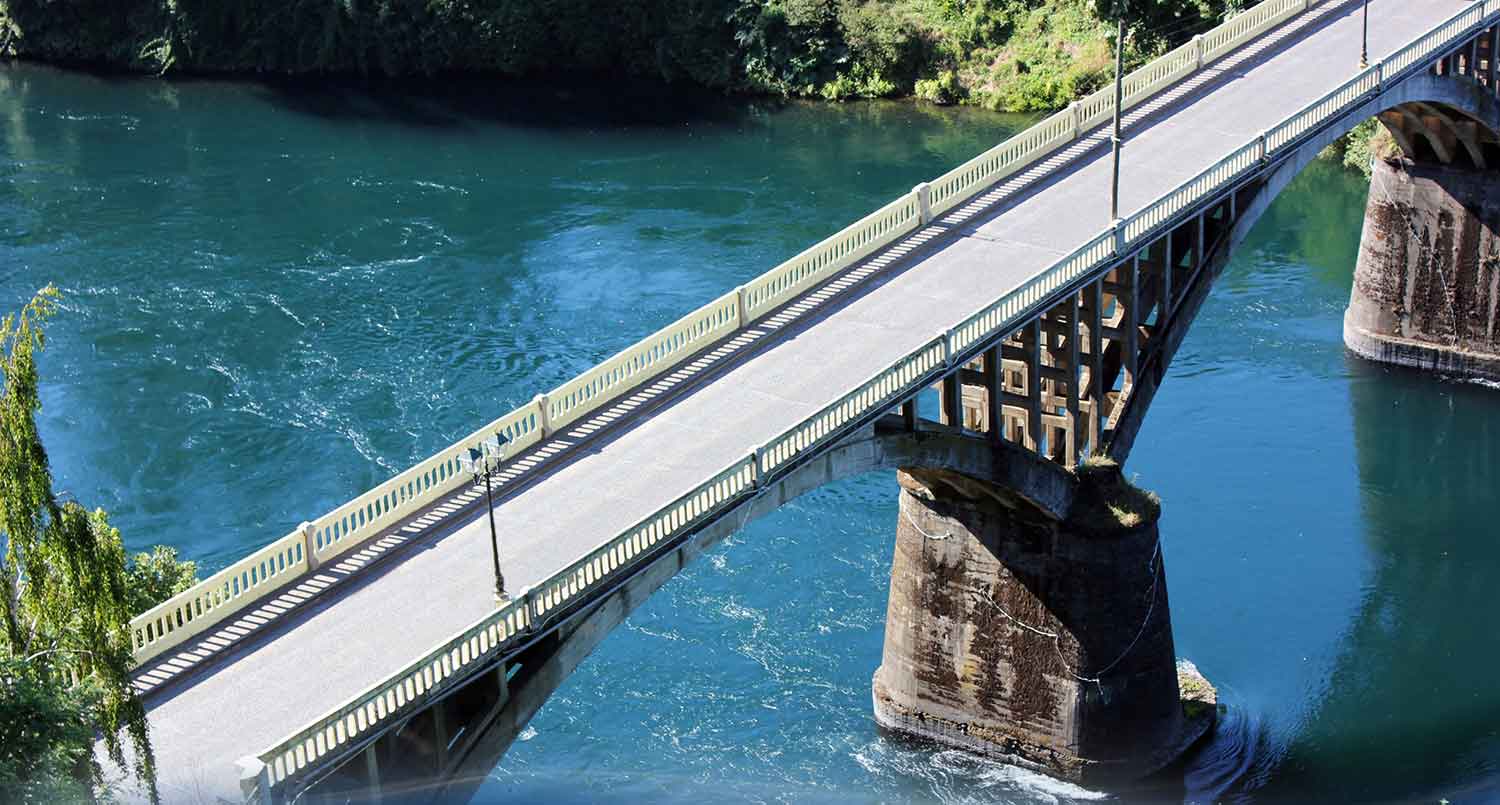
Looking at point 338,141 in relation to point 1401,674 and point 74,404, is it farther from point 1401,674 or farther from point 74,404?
point 1401,674

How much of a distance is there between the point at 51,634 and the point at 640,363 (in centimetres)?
1656

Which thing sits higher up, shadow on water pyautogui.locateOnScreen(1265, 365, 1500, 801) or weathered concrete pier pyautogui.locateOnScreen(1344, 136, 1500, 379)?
weathered concrete pier pyautogui.locateOnScreen(1344, 136, 1500, 379)

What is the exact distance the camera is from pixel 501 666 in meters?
32.8

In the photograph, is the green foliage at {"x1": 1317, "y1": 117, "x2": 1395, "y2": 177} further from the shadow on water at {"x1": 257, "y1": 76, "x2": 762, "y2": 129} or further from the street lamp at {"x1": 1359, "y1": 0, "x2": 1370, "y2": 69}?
the shadow on water at {"x1": 257, "y1": 76, "x2": 762, "y2": 129}

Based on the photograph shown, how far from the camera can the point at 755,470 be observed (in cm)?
3725

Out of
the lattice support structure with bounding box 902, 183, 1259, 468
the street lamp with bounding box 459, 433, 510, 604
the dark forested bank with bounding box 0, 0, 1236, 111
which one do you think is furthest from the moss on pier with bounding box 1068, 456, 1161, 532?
the dark forested bank with bounding box 0, 0, 1236, 111

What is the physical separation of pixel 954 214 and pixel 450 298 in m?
29.3

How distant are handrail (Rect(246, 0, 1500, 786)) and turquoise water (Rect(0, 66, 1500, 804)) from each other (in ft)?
37.3

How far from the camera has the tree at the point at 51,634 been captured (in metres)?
26.8

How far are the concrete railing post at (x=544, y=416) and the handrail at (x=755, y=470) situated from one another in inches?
198

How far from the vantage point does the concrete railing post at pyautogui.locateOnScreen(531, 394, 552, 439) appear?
4006 cm

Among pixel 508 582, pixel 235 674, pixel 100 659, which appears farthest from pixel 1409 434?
pixel 100 659

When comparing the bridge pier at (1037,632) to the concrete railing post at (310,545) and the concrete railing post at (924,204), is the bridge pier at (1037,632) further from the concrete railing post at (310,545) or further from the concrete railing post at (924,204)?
the concrete railing post at (310,545)

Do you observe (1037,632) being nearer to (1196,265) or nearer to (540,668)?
(1196,265)
